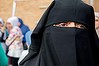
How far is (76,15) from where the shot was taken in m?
3.09

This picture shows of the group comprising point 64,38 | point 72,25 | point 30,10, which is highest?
point 30,10

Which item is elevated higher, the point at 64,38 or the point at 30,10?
the point at 30,10

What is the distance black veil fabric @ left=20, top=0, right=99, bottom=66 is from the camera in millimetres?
2996

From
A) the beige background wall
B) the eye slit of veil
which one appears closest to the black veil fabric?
the eye slit of veil

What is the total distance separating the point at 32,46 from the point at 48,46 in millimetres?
140

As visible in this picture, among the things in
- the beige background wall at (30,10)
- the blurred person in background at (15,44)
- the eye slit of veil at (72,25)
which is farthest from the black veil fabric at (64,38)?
the beige background wall at (30,10)

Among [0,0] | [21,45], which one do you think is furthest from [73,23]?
[0,0]

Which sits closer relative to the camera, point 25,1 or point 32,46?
point 32,46

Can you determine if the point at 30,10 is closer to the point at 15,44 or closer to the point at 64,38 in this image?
the point at 15,44

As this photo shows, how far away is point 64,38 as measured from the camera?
10.0 feet

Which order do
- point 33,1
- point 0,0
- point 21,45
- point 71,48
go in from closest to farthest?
point 71,48 < point 21,45 < point 33,1 < point 0,0

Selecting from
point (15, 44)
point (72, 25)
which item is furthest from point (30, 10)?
point (72, 25)

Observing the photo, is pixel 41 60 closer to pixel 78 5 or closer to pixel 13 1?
pixel 78 5

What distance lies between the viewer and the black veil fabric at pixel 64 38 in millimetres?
2996
